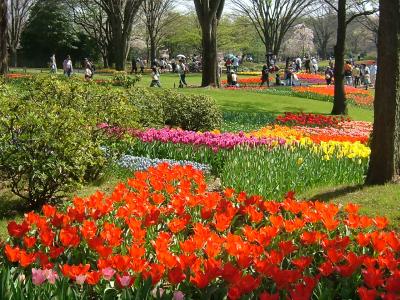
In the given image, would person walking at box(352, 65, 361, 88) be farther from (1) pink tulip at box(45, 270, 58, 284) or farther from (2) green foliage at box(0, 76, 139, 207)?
(1) pink tulip at box(45, 270, 58, 284)

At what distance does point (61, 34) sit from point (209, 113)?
37003 mm

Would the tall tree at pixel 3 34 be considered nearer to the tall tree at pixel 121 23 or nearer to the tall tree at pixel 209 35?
the tall tree at pixel 209 35

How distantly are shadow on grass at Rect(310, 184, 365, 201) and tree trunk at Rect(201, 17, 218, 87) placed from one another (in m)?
17.3

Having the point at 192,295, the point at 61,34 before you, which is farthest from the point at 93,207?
the point at 61,34

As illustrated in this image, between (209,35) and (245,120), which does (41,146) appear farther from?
(209,35)

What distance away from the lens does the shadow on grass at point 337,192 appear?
620 cm

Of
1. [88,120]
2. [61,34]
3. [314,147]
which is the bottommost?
[314,147]

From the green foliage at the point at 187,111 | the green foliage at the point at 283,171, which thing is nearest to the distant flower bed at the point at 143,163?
the green foliage at the point at 283,171

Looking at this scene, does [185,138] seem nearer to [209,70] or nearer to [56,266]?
[56,266]

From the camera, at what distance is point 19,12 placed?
40.3 m

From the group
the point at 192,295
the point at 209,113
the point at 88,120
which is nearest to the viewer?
the point at 192,295

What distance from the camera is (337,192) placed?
6.43m

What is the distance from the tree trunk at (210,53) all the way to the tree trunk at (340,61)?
699 centimetres

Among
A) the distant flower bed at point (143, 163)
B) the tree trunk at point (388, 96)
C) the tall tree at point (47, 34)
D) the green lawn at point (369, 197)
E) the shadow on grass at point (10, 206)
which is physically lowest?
the shadow on grass at point (10, 206)
